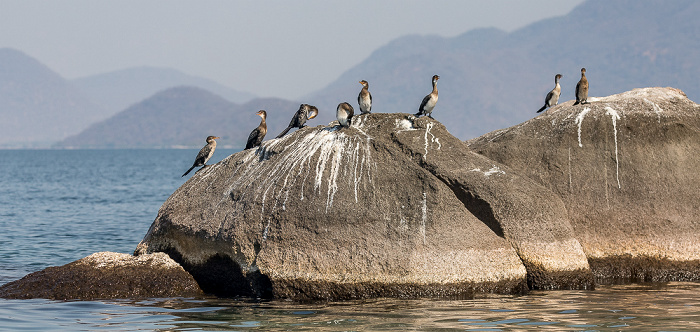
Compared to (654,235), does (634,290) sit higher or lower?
lower

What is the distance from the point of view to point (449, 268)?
39.7ft

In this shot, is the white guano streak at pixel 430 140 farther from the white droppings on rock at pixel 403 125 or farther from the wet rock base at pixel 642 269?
the wet rock base at pixel 642 269

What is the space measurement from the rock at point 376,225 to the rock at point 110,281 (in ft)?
1.21

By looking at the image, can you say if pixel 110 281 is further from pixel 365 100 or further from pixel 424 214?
pixel 365 100

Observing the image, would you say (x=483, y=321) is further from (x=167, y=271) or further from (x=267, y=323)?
(x=167, y=271)

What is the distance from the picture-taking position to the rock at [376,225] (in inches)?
476

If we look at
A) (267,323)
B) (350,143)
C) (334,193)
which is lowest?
(267,323)

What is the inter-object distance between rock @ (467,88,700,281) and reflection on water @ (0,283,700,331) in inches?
55.6

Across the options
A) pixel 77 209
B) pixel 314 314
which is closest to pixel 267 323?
pixel 314 314

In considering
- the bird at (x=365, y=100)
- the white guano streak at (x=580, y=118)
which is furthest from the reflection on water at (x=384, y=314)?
the bird at (x=365, y=100)

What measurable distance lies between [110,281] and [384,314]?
4849mm

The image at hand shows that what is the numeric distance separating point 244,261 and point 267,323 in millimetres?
1942

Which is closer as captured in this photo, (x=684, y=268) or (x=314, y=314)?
(x=314, y=314)

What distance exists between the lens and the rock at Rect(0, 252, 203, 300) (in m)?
12.8
